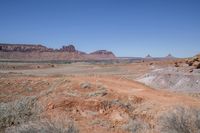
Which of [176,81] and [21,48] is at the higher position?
[21,48]

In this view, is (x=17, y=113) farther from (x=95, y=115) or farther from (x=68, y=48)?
(x=68, y=48)

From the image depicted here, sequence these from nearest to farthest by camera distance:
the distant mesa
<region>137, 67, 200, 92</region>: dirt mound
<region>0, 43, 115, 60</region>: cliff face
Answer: <region>137, 67, 200, 92</region>: dirt mound, <region>0, 43, 115, 60</region>: cliff face, the distant mesa

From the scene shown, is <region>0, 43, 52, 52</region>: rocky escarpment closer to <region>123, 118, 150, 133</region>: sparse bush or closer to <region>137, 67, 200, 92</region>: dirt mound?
<region>137, 67, 200, 92</region>: dirt mound

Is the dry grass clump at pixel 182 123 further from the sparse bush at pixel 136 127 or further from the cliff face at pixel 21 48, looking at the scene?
the cliff face at pixel 21 48

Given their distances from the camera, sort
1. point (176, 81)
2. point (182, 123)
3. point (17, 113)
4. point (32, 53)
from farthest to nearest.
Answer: point (32, 53)
point (176, 81)
point (17, 113)
point (182, 123)

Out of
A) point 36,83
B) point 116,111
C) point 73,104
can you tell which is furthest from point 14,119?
point 36,83

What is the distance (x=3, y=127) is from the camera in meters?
7.95

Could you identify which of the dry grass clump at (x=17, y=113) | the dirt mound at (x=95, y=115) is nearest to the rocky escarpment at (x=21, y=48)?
the dirt mound at (x=95, y=115)

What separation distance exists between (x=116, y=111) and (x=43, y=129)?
4.85m

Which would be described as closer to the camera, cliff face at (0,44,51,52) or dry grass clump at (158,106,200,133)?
dry grass clump at (158,106,200,133)

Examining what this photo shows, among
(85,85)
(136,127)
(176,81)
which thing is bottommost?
(176,81)

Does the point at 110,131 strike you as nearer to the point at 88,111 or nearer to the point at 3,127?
the point at 88,111

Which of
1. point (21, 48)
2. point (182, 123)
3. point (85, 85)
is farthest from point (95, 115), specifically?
point (21, 48)

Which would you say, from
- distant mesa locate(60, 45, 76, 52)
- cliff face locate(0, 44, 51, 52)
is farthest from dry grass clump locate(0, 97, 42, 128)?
distant mesa locate(60, 45, 76, 52)
